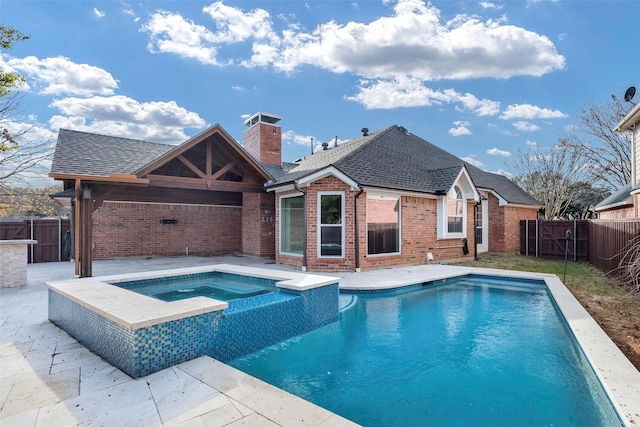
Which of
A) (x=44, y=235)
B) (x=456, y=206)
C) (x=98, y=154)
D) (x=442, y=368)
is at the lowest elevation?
(x=442, y=368)

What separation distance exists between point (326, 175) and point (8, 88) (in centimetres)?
1018

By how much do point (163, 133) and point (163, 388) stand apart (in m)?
28.1

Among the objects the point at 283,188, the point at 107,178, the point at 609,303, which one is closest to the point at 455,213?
the point at 609,303

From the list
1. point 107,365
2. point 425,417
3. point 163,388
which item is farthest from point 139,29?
point 425,417

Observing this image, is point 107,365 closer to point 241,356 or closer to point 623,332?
point 241,356

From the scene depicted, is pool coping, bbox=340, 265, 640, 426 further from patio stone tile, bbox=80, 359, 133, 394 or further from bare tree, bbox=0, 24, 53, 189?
bare tree, bbox=0, 24, 53, 189

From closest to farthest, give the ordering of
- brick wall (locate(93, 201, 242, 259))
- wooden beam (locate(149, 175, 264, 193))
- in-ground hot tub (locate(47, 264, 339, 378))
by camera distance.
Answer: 1. in-ground hot tub (locate(47, 264, 339, 378))
2. wooden beam (locate(149, 175, 264, 193))
3. brick wall (locate(93, 201, 242, 259))

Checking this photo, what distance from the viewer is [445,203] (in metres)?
14.1

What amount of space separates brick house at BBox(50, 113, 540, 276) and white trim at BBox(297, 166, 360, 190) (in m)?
0.04

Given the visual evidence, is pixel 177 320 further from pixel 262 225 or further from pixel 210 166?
pixel 262 225

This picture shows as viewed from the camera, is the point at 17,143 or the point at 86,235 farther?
the point at 17,143

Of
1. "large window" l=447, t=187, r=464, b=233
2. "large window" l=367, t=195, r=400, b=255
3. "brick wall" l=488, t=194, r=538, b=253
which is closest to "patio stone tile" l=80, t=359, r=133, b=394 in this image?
"large window" l=367, t=195, r=400, b=255

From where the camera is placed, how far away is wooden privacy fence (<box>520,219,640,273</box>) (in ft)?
35.7

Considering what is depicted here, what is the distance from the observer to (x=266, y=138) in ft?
61.1
